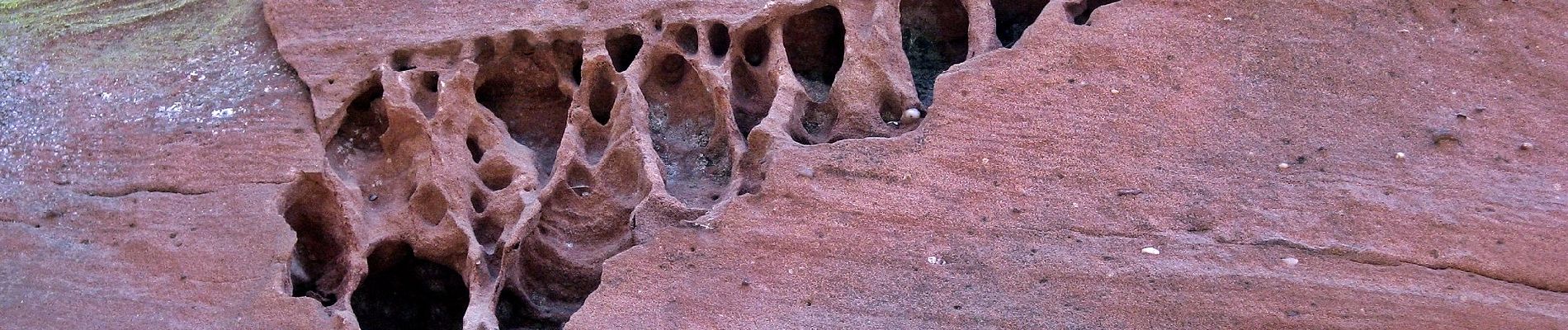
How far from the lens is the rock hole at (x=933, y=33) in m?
4.61

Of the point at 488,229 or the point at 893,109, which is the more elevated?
the point at 893,109

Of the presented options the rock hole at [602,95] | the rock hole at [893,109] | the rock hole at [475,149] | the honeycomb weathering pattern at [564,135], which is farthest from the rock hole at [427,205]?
the rock hole at [893,109]

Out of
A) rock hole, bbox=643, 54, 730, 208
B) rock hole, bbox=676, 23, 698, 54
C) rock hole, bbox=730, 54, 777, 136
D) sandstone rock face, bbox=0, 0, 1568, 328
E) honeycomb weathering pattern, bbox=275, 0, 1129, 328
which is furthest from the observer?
rock hole, bbox=676, 23, 698, 54

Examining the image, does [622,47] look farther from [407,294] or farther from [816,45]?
[407,294]

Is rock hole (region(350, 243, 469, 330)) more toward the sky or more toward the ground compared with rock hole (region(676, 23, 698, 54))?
more toward the ground

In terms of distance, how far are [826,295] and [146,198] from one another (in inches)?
76.9

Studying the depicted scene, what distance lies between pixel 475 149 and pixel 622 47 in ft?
1.76

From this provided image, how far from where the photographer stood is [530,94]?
4641 mm

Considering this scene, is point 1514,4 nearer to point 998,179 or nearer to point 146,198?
point 998,179

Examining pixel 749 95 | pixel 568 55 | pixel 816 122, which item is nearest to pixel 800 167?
pixel 816 122

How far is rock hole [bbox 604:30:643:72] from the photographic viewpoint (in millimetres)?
4480

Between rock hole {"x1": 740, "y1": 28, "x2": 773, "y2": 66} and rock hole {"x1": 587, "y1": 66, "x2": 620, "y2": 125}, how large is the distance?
400mm

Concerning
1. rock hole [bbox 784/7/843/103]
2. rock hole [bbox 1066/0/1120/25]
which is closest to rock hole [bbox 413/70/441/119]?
rock hole [bbox 784/7/843/103]

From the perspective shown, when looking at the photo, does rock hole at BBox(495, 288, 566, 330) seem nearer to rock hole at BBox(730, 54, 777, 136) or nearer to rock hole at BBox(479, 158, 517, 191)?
rock hole at BBox(479, 158, 517, 191)
